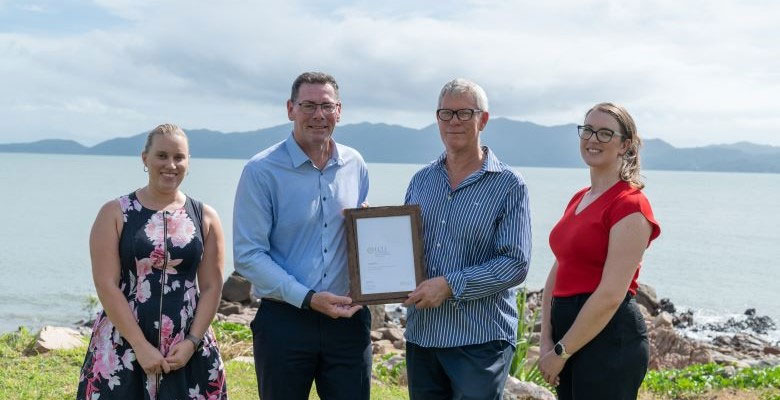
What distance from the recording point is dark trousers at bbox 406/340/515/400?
473cm

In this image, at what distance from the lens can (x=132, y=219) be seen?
482cm

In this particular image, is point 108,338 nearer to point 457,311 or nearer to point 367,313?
point 367,313

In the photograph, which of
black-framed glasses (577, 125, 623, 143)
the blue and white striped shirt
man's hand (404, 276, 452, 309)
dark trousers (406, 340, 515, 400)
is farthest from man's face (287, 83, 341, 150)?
black-framed glasses (577, 125, 623, 143)

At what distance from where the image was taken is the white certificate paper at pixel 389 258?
4805 mm

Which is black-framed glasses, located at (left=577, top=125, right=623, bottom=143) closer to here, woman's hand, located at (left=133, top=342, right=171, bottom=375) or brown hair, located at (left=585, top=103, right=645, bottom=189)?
brown hair, located at (left=585, top=103, right=645, bottom=189)

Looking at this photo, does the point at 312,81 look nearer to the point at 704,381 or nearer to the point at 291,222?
the point at 291,222

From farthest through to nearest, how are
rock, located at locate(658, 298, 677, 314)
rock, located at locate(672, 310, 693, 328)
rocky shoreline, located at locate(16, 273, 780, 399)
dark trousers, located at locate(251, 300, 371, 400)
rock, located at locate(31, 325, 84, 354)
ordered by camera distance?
rock, located at locate(658, 298, 677, 314) → rock, located at locate(672, 310, 693, 328) → rocky shoreline, located at locate(16, 273, 780, 399) → rock, located at locate(31, 325, 84, 354) → dark trousers, located at locate(251, 300, 371, 400)

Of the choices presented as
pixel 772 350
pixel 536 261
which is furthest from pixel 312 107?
pixel 536 261

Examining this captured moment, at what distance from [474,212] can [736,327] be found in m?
19.8

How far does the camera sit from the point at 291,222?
4.97 metres

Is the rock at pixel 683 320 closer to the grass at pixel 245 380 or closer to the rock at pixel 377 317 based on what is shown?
the rock at pixel 377 317

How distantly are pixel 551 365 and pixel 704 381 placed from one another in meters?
5.61

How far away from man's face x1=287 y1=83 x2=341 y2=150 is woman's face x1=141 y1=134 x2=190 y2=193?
68cm

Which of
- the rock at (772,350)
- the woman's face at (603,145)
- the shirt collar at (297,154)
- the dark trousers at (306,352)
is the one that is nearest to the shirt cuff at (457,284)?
the dark trousers at (306,352)
